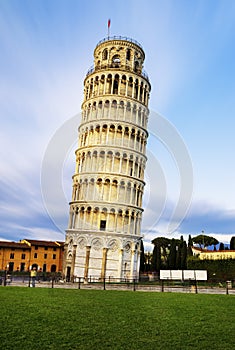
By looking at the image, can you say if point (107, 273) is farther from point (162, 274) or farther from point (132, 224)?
point (162, 274)

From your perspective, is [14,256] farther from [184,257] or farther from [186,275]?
[186,275]

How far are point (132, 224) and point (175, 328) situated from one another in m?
37.5

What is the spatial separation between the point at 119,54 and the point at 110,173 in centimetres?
2088

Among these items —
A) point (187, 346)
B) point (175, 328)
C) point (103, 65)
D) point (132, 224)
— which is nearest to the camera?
point (187, 346)

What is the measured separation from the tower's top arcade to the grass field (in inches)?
1774

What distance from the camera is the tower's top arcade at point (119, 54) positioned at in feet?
179

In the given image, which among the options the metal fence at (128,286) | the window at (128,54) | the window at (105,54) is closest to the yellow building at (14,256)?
the metal fence at (128,286)

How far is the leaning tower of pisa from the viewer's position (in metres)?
46.0

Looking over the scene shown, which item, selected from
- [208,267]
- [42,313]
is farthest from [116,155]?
[42,313]

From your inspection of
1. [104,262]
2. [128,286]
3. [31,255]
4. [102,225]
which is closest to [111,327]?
[128,286]

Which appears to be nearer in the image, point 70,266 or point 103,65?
point 70,266

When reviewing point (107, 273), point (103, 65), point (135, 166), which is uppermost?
point (103, 65)

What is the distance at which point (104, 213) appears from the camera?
47.2 metres

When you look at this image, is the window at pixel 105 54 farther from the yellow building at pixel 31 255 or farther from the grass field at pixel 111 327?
the grass field at pixel 111 327
